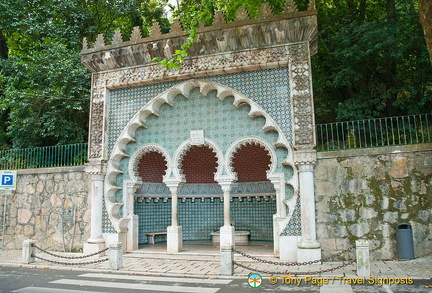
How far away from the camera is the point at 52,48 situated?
13.6 meters

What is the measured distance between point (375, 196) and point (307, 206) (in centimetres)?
153

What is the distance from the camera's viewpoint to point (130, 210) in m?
10.5

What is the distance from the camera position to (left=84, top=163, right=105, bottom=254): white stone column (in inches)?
395

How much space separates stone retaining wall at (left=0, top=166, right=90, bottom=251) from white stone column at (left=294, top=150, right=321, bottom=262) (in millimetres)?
6010

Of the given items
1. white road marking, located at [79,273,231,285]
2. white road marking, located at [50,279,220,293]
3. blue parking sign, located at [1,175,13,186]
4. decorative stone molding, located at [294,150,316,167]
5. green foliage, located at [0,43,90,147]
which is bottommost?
white road marking, located at [79,273,231,285]

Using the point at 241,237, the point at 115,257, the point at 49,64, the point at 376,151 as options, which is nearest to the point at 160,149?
the point at 115,257

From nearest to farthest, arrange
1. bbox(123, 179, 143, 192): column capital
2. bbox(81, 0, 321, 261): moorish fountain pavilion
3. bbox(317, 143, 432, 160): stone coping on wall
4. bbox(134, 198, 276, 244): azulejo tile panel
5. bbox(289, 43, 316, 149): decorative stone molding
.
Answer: bbox(317, 143, 432, 160): stone coping on wall → bbox(289, 43, 316, 149): decorative stone molding → bbox(81, 0, 321, 261): moorish fountain pavilion → bbox(123, 179, 143, 192): column capital → bbox(134, 198, 276, 244): azulejo tile panel

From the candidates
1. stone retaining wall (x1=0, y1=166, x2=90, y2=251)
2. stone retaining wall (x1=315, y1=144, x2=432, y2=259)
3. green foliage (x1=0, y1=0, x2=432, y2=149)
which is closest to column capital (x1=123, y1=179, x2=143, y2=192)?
stone retaining wall (x1=0, y1=166, x2=90, y2=251)

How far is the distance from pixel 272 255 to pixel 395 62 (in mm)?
7798

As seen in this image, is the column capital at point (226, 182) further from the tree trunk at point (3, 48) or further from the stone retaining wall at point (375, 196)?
the tree trunk at point (3, 48)

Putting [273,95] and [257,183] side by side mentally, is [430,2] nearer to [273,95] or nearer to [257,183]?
[273,95]

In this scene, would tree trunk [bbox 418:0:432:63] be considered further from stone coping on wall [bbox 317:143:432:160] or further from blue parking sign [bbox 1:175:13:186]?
blue parking sign [bbox 1:175:13:186]

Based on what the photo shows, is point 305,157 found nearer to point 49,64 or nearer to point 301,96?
point 301,96

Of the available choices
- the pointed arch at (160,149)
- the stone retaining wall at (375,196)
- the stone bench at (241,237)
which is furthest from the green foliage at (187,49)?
the stone bench at (241,237)
